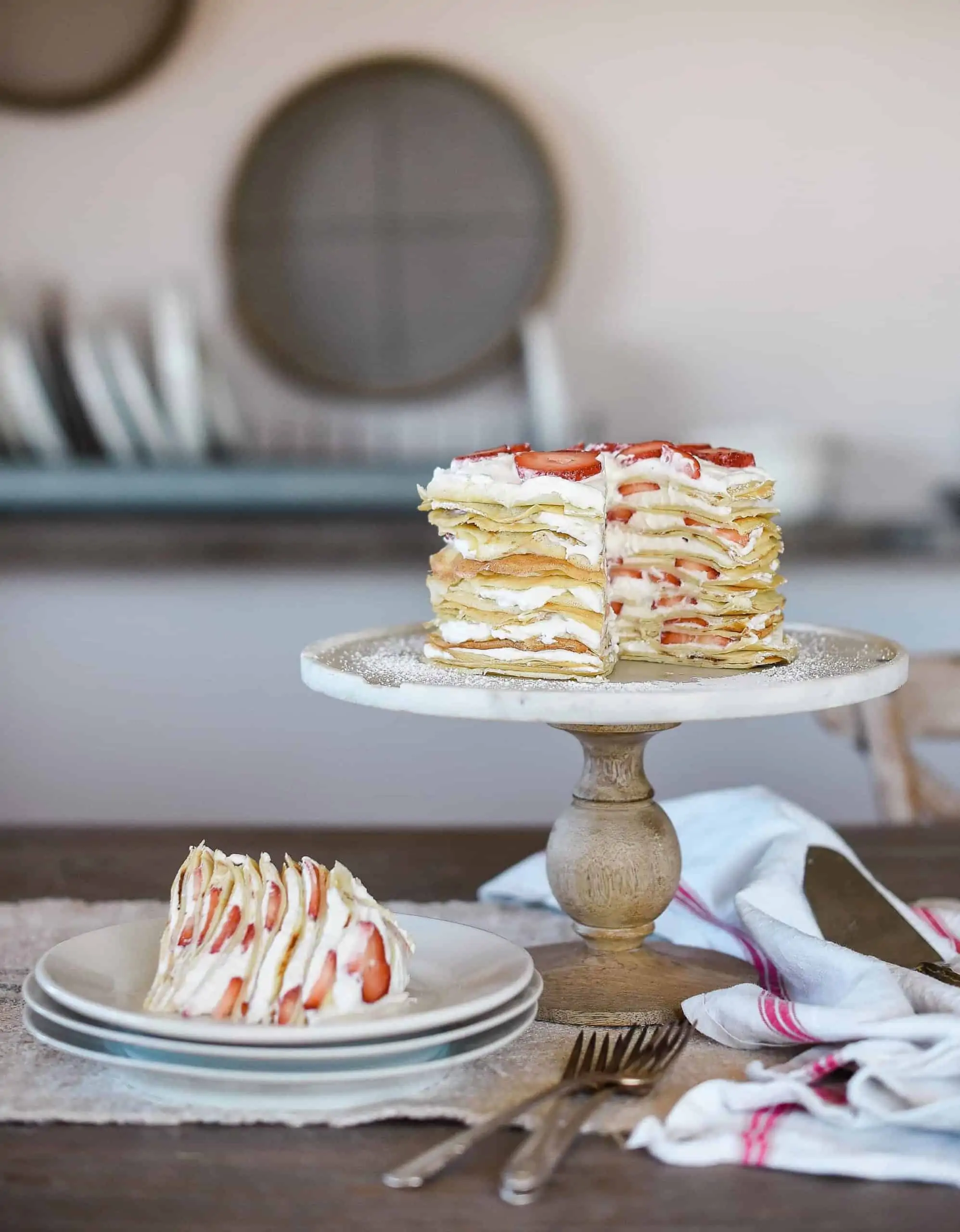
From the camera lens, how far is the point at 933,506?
8.73ft

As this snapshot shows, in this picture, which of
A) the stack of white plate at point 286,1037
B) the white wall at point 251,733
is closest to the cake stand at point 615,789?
Result: the stack of white plate at point 286,1037

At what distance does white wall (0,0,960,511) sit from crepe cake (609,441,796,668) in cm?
149

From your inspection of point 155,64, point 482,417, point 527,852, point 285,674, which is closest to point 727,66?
point 482,417

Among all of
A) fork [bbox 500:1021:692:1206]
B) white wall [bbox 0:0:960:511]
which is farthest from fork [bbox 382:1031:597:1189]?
white wall [bbox 0:0:960:511]

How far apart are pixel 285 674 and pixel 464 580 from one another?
1.64 m

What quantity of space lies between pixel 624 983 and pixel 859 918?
19 cm

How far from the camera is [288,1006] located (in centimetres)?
71

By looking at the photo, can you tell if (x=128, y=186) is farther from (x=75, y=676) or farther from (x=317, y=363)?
(x=75, y=676)

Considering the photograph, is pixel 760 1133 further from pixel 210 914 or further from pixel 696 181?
pixel 696 181

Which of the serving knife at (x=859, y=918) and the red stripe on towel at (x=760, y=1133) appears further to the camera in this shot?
the serving knife at (x=859, y=918)

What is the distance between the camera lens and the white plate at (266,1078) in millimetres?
692

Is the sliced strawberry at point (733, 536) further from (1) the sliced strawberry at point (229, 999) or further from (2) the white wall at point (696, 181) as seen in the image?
(2) the white wall at point (696, 181)

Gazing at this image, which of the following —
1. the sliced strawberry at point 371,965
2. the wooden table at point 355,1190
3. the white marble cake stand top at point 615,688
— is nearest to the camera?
the wooden table at point 355,1190

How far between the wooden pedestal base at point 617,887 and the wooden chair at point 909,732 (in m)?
0.80
